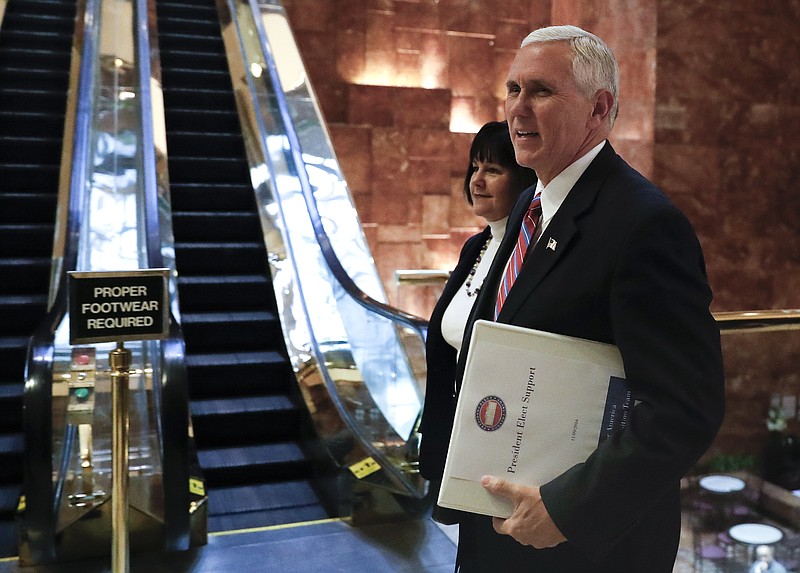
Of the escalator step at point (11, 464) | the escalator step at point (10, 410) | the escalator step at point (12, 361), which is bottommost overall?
the escalator step at point (11, 464)

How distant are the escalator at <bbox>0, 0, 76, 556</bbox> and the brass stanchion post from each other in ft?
3.02

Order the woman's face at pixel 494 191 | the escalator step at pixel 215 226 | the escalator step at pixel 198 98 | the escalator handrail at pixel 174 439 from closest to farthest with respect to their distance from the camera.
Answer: the woman's face at pixel 494 191, the escalator handrail at pixel 174 439, the escalator step at pixel 215 226, the escalator step at pixel 198 98

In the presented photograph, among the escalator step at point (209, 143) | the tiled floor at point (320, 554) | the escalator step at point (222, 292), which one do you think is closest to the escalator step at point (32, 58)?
the escalator step at point (209, 143)

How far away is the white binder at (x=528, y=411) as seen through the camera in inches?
53.0

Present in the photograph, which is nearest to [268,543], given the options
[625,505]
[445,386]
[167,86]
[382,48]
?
[445,386]

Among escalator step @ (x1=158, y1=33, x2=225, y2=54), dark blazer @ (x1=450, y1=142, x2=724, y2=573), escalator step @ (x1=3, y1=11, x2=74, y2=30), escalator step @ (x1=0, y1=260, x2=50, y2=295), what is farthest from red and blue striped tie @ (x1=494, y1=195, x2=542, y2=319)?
escalator step @ (x1=3, y1=11, x2=74, y2=30)

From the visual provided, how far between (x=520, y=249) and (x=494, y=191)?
1128 mm

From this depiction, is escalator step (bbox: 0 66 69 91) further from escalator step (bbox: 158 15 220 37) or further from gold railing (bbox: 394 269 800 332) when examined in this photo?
gold railing (bbox: 394 269 800 332)

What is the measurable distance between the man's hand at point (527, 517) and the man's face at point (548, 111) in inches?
23.4

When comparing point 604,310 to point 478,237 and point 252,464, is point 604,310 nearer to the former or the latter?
point 478,237

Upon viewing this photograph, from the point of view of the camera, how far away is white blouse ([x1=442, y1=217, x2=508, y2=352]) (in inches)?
102

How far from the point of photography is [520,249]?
5.24 ft

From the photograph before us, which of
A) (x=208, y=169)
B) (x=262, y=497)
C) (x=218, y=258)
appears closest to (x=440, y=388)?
(x=262, y=497)

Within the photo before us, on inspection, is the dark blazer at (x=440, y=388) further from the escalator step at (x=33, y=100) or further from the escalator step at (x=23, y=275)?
the escalator step at (x=33, y=100)
